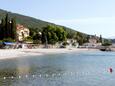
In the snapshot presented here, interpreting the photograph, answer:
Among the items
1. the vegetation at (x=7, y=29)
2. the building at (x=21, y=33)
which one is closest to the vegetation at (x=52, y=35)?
the building at (x=21, y=33)

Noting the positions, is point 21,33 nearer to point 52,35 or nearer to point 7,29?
point 52,35

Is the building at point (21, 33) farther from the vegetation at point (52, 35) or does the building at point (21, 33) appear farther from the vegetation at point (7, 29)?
the vegetation at point (7, 29)

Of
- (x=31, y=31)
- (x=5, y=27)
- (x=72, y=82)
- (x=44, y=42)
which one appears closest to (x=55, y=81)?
(x=72, y=82)

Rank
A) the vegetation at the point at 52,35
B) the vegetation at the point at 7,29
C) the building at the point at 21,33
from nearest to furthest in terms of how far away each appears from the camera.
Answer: the vegetation at the point at 7,29 < the vegetation at the point at 52,35 < the building at the point at 21,33

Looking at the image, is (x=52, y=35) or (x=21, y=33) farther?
(x=21, y=33)

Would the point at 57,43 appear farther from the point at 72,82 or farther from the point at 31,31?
the point at 72,82

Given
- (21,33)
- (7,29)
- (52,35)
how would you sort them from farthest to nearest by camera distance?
(21,33), (52,35), (7,29)

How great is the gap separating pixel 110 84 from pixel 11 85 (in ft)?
33.7

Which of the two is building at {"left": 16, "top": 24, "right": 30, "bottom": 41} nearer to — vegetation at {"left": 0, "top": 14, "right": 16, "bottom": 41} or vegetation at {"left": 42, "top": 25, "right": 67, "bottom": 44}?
vegetation at {"left": 42, "top": 25, "right": 67, "bottom": 44}

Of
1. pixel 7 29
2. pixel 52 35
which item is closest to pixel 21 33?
pixel 52 35

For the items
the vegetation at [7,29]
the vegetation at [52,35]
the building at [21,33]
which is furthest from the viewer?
the building at [21,33]

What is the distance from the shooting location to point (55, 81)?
128 ft

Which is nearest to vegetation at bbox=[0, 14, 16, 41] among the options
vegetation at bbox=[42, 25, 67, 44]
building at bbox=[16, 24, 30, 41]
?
vegetation at bbox=[42, 25, 67, 44]

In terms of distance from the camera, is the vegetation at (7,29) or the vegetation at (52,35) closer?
the vegetation at (7,29)
